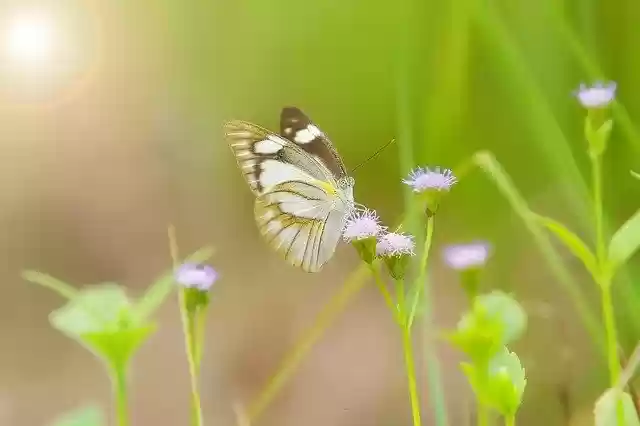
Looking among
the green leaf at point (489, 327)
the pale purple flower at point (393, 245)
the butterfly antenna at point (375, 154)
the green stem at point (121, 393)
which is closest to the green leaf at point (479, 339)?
the green leaf at point (489, 327)

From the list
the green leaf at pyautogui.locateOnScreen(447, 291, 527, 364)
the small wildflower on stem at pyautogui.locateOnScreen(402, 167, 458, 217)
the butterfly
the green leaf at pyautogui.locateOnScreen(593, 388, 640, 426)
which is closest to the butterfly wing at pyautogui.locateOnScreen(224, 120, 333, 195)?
the butterfly

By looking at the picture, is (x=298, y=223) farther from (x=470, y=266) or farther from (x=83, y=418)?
(x=83, y=418)

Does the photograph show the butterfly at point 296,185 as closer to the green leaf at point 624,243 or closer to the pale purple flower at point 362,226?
the pale purple flower at point 362,226

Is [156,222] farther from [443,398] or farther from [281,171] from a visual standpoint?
[443,398]

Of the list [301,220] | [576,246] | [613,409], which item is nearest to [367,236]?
[301,220]

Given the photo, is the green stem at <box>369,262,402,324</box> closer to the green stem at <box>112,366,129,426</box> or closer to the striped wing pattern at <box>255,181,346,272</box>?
the striped wing pattern at <box>255,181,346,272</box>

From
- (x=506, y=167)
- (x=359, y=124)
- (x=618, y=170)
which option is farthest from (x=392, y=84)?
(x=618, y=170)
